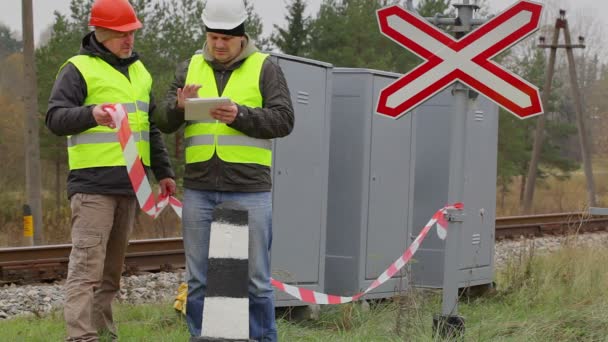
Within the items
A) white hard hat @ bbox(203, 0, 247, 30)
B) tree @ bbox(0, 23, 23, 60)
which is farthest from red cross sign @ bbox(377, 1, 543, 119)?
tree @ bbox(0, 23, 23, 60)

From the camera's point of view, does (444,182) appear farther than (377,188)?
Yes

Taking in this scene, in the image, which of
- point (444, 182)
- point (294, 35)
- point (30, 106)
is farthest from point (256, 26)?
point (444, 182)

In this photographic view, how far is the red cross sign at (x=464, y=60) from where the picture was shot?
18.3ft

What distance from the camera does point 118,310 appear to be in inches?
284

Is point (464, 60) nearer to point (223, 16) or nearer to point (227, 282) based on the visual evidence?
point (223, 16)

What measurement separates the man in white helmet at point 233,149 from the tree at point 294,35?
2932cm

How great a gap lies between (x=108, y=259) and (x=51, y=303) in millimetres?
3418

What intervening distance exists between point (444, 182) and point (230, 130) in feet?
15.5

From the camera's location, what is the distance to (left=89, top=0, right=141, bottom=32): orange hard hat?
5332 mm

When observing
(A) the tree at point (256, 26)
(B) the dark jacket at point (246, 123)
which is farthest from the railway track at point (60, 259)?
(A) the tree at point (256, 26)

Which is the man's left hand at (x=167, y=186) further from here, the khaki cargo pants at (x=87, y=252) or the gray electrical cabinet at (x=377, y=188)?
the gray electrical cabinet at (x=377, y=188)

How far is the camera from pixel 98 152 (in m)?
5.24

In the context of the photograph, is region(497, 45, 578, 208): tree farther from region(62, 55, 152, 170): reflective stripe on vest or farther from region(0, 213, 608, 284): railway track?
region(62, 55, 152, 170): reflective stripe on vest

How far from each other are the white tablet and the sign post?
4.77 feet
